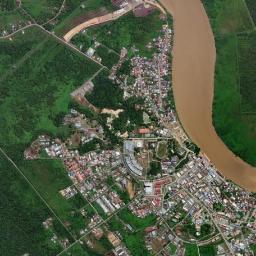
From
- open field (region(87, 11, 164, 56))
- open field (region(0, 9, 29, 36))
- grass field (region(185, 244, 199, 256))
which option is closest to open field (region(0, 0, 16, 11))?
open field (region(0, 9, 29, 36))

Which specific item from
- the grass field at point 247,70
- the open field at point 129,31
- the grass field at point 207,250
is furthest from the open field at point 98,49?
the grass field at point 207,250

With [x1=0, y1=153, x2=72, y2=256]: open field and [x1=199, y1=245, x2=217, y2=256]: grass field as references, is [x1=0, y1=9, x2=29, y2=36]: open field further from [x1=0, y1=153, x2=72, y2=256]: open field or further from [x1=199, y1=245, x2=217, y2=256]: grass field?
[x1=199, y1=245, x2=217, y2=256]: grass field

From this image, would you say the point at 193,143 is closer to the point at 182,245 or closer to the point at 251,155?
the point at 251,155

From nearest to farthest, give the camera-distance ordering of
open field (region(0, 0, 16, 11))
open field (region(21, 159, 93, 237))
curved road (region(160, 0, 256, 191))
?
open field (region(21, 159, 93, 237)), curved road (region(160, 0, 256, 191)), open field (region(0, 0, 16, 11))

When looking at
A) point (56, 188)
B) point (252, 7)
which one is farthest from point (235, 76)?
point (56, 188)

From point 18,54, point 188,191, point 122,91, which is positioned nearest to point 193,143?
point 188,191

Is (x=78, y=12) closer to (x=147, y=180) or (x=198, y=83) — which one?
(x=198, y=83)
